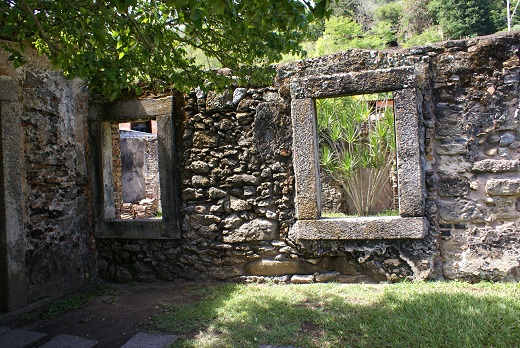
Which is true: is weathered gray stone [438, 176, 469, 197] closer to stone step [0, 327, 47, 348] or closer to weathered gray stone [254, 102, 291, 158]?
weathered gray stone [254, 102, 291, 158]

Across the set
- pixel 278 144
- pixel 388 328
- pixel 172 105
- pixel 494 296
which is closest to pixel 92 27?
pixel 172 105

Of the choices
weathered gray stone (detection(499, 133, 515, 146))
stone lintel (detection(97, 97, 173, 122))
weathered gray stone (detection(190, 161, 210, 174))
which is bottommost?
weathered gray stone (detection(190, 161, 210, 174))

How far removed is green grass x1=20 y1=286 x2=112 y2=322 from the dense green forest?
995cm

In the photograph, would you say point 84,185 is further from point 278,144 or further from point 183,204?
point 278,144

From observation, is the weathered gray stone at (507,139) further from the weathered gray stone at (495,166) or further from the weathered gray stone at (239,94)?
the weathered gray stone at (239,94)

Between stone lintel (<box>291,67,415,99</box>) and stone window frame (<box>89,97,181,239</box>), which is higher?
stone lintel (<box>291,67,415,99</box>)

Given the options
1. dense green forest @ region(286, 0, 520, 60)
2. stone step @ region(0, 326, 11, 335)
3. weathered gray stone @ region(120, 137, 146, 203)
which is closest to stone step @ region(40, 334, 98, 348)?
Answer: stone step @ region(0, 326, 11, 335)

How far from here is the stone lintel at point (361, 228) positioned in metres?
3.96

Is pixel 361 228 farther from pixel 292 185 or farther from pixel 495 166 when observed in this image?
pixel 495 166

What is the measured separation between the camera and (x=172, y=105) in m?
4.70

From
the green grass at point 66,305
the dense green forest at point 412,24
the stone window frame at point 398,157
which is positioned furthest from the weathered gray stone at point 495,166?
the dense green forest at point 412,24

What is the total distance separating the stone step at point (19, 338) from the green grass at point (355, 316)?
1.03m

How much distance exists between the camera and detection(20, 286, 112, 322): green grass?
3.89m

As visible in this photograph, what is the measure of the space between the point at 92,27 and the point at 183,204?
242 cm
